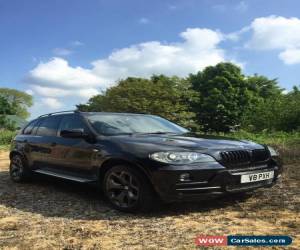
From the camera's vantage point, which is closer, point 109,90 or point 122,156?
point 122,156

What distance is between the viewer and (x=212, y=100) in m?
45.6

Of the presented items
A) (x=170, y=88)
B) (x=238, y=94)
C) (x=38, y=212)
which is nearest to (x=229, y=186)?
(x=38, y=212)

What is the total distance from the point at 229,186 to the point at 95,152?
1.97 m

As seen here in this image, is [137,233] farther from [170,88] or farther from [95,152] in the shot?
[170,88]

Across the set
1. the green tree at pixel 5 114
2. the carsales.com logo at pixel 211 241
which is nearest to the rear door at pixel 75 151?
the carsales.com logo at pixel 211 241

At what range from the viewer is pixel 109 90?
117 ft

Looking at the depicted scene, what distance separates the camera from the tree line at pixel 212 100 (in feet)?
83.1

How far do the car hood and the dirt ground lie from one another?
835 millimetres

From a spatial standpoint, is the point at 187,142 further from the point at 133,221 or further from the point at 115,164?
the point at 133,221

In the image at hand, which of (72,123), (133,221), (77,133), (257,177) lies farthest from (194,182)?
(72,123)

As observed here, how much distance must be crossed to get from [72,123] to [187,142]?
7.33ft

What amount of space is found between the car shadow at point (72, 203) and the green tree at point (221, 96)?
119 feet

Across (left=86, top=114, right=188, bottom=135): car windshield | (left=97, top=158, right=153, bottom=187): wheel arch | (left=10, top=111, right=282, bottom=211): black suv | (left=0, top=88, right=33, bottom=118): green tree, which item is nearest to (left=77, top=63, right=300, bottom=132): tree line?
(left=86, top=114, right=188, bottom=135): car windshield

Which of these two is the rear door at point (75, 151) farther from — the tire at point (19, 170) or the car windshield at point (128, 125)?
the tire at point (19, 170)
